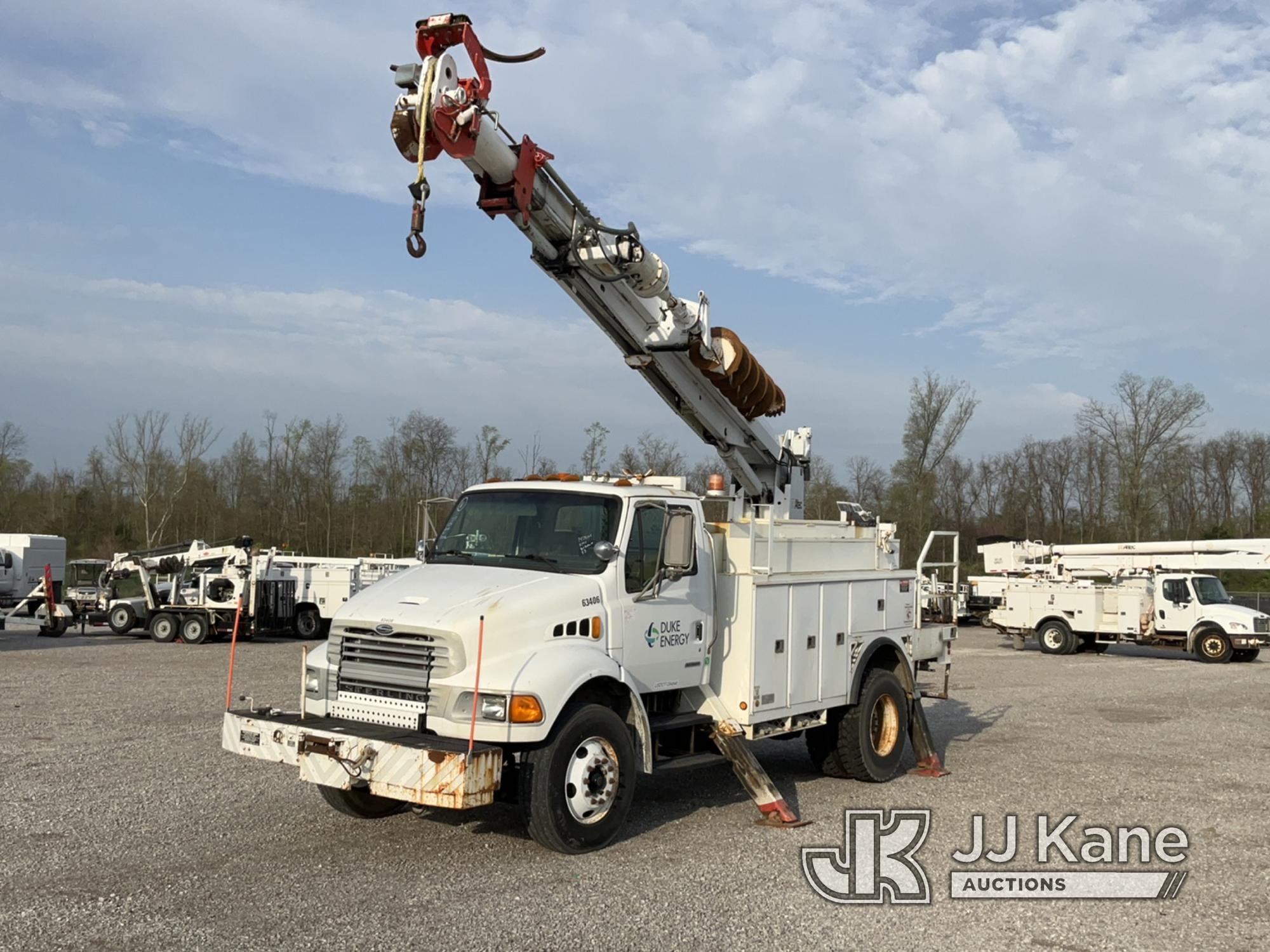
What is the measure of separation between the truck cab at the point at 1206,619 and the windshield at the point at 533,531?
72.9ft

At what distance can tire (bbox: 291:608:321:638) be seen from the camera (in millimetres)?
27281

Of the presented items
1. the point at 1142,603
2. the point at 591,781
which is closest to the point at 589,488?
the point at 591,781

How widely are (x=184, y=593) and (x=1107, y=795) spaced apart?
22502 millimetres

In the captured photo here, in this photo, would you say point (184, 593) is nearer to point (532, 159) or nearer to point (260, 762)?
point (260, 762)

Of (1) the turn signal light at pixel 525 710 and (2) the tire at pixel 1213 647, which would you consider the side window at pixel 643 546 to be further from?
(2) the tire at pixel 1213 647

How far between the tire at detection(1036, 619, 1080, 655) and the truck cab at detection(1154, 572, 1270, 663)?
1.96m

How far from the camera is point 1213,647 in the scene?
25.2 meters

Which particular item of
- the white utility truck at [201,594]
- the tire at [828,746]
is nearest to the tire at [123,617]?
the white utility truck at [201,594]

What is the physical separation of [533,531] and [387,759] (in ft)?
6.96

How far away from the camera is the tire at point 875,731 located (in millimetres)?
9672

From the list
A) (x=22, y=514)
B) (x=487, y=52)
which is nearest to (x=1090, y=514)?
(x=22, y=514)

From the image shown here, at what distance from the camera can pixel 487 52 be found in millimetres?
8062

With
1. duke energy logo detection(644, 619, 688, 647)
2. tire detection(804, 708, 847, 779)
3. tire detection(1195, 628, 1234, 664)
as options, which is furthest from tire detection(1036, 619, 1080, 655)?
duke energy logo detection(644, 619, 688, 647)

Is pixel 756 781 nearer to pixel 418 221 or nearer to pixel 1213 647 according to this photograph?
pixel 418 221
